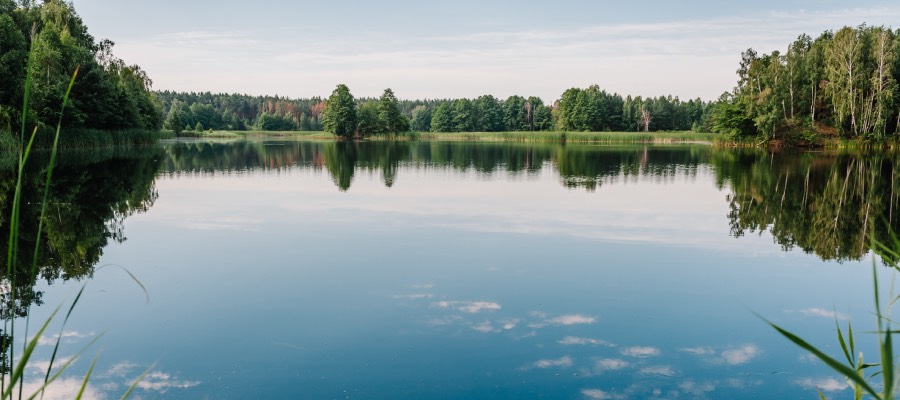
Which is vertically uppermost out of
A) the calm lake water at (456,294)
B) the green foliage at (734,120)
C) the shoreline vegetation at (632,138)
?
the green foliage at (734,120)

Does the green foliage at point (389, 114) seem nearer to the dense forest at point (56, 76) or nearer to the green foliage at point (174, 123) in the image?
the green foliage at point (174, 123)

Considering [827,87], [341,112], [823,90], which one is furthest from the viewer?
[341,112]

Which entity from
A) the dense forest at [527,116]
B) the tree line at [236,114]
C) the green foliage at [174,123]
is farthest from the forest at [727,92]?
the tree line at [236,114]

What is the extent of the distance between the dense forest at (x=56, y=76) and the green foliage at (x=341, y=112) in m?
34.8

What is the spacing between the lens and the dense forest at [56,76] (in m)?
33.1

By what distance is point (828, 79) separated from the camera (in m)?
59.6

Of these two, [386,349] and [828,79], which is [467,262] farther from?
[828,79]

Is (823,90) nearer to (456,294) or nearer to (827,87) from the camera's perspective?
(827,87)

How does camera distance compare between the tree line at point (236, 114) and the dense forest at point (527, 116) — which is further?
the tree line at point (236, 114)

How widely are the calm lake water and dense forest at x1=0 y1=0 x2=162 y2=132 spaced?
780 inches

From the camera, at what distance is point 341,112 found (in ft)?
311

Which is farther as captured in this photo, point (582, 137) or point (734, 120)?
point (582, 137)

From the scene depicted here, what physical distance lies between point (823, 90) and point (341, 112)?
62639 millimetres

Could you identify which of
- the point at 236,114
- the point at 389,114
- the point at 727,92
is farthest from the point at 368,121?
the point at 236,114
